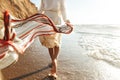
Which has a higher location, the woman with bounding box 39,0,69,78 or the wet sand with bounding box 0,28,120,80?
the woman with bounding box 39,0,69,78

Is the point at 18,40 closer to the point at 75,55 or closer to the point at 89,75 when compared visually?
the point at 89,75

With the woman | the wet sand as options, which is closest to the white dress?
→ the woman

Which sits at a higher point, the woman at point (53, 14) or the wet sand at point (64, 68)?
the woman at point (53, 14)

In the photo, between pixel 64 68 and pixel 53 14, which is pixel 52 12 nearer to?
pixel 53 14

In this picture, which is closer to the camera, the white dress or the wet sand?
the white dress

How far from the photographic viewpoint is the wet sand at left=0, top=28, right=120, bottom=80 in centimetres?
549

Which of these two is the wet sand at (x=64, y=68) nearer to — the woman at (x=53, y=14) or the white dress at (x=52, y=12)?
the woman at (x=53, y=14)

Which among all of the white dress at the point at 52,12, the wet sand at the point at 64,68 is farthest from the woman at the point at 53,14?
the wet sand at the point at 64,68

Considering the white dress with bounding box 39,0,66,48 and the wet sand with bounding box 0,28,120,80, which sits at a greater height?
the white dress with bounding box 39,0,66,48

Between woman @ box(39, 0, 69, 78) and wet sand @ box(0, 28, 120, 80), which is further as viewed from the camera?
wet sand @ box(0, 28, 120, 80)

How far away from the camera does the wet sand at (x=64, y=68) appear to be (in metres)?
5.49

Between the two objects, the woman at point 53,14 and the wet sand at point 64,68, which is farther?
the wet sand at point 64,68

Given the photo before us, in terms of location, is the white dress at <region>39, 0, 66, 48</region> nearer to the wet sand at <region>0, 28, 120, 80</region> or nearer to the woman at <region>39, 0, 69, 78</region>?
the woman at <region>39, 0, 69, 78</region>

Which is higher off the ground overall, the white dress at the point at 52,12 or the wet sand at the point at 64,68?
the white dress at the point at 52,12
